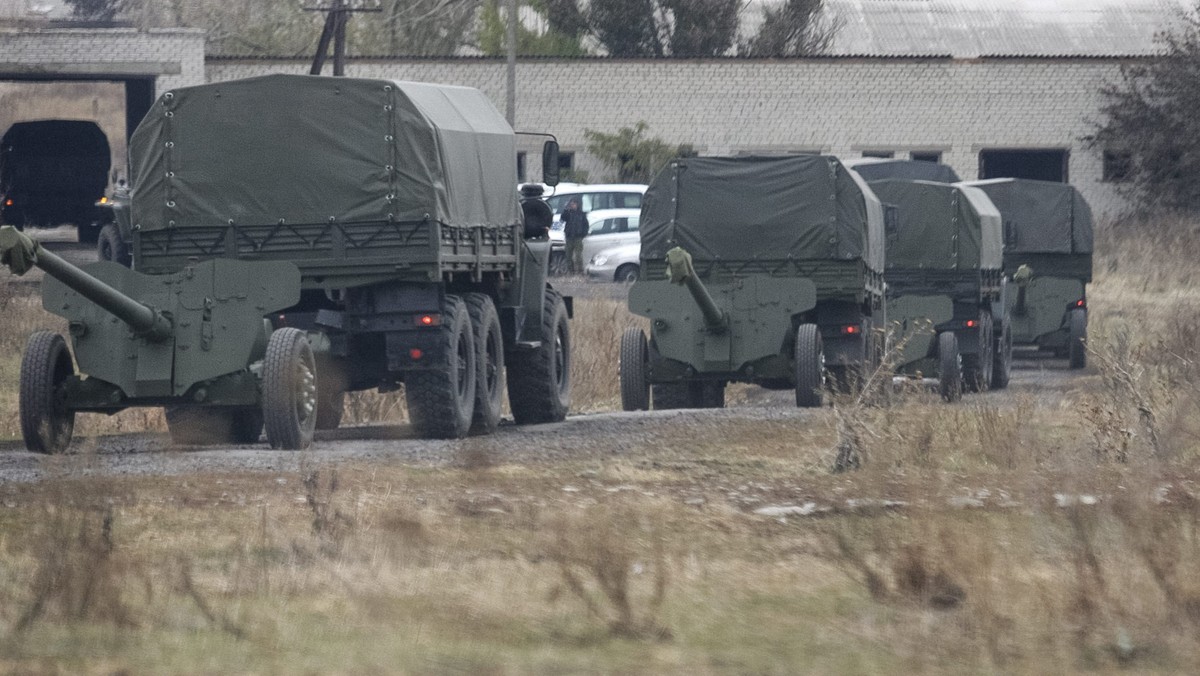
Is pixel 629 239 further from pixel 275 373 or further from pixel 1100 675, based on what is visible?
pixel 1100 675

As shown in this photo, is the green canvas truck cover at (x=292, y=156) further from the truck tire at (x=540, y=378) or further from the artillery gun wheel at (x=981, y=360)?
the artillery gun wheel at (x=981, y=360)

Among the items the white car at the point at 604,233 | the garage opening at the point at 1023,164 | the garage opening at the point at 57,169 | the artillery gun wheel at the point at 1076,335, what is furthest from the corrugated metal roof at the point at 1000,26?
the artillery gun wheel at the point at 1076,335

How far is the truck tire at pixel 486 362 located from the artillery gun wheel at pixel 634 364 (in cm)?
260

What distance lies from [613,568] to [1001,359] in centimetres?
1807

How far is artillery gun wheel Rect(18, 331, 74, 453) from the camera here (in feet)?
43.5

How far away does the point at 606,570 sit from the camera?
732 centimetres

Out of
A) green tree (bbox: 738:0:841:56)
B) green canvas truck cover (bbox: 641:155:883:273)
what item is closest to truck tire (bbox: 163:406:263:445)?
green canvas truck cover (bbox: 641:155:883:273)

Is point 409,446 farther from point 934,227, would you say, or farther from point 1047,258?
point 1047,258

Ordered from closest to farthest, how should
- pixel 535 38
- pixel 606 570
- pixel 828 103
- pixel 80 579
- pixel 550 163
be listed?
pixel 80 579 → pixel 606 570 → pixel 550 163 → pixel 828 103 → pixel 535 38

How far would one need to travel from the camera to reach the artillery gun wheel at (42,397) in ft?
43.5

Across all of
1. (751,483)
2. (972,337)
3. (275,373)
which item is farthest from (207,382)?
(972,337)

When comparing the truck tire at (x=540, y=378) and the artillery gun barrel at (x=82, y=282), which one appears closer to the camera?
the artillery gun barrel at (x=82, y=282)

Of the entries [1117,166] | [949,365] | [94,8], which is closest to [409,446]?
[949,365]

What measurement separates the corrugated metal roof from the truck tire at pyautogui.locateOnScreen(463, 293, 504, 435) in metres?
40.3
